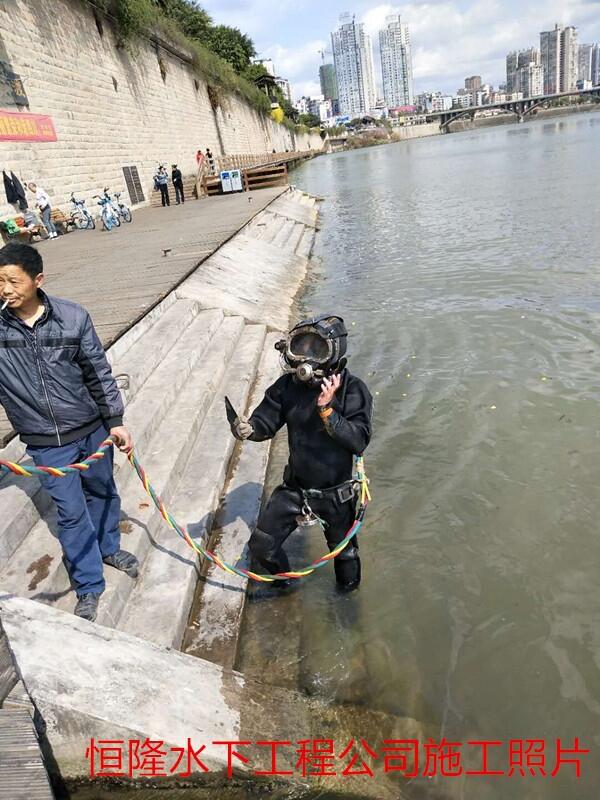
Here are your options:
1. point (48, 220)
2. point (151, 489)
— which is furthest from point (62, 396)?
point (48, 220)

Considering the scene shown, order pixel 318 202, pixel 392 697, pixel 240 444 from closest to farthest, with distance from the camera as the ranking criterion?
pixel 392 697 < pixel 240 444 < pixel 318 202

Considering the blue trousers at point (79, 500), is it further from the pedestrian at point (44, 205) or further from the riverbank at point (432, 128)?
the riverbank at point (432, 128)

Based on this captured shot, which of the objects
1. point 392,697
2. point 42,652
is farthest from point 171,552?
point 392,697

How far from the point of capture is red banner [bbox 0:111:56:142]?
15055mm

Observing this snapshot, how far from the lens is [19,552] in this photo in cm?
349

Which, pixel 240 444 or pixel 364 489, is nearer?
pixel 364 489

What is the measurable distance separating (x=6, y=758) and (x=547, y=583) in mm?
3303

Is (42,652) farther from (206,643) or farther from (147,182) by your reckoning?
(147,182)

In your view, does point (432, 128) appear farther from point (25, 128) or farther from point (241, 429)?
point (241, 429)

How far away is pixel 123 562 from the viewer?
3.59 meters

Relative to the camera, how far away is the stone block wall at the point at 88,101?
16.4 m

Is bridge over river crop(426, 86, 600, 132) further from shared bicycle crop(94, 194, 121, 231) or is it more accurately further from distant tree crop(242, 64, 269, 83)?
shared bicycle crop(94, 194, 121, 231)

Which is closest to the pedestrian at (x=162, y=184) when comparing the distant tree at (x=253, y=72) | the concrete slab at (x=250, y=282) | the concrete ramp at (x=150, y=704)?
the concrete slab at (x=250, y=282)

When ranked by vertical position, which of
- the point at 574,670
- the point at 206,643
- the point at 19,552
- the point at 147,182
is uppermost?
the point at 147,182
